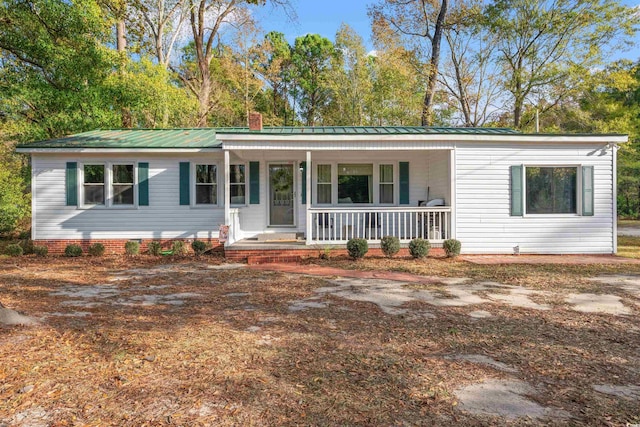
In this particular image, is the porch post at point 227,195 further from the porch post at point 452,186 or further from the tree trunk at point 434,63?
the tree trunk at point 434,63

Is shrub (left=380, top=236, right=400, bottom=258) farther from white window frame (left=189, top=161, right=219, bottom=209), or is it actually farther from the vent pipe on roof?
the vent pipe on roof

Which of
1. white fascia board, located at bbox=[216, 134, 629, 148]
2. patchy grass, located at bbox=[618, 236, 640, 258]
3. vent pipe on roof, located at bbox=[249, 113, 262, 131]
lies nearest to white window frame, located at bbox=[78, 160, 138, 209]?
white fascia board, located at bbox=[216, 134, 629, 148]

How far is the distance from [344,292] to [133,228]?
23.8 ft

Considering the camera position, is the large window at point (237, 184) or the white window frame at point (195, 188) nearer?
the white window frame at point (195, 188)

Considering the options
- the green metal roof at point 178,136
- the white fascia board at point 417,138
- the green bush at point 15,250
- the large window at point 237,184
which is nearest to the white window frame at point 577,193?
the white fascia board at point 417,138

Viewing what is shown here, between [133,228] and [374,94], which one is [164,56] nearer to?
[374,94]

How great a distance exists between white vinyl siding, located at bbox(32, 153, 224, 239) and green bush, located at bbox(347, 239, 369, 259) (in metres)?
3.92

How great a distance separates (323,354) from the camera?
3.66 meters

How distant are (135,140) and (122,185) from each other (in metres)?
1.33

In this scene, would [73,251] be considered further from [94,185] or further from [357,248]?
[357,248]

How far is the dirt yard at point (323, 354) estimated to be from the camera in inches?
104

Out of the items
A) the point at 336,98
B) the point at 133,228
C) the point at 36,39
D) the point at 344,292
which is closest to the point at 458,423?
the point at 344,292

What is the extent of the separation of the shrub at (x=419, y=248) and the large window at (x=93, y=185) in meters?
8.40

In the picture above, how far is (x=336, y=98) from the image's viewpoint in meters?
27.5
